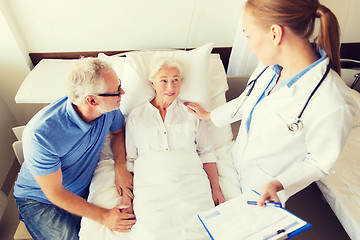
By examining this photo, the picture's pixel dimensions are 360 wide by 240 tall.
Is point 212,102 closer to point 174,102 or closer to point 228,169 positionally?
point 174,102

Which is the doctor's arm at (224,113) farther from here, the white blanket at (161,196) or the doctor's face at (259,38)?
the doctor's face at (259,38)

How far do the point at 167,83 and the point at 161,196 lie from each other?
2.41ft

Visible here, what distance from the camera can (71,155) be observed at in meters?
1.40

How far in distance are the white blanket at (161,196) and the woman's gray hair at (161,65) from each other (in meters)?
0.56

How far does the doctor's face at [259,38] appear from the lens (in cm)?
103

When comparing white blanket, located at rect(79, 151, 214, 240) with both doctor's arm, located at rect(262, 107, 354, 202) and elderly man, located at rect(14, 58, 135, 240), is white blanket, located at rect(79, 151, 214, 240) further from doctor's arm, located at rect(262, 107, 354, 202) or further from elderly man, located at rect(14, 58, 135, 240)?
doctor's arm, located at rect(262, 107, 354, 202)

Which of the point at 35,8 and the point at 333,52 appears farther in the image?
the point at 35,8

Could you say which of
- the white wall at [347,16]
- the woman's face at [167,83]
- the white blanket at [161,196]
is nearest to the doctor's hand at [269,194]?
the white blanket at [161,196]

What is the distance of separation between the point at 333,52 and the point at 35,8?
201cm

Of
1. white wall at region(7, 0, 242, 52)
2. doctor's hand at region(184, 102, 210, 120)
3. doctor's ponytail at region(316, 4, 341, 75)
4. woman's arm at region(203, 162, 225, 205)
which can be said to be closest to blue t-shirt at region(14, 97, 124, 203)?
doctor's hand at region(184, 102, 210, 120)

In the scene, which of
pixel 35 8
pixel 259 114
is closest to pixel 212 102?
pixel 259 114

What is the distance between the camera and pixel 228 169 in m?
1.68

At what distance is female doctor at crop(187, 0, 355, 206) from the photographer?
3.22 ft

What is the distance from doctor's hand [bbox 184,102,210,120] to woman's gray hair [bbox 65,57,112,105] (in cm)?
69
